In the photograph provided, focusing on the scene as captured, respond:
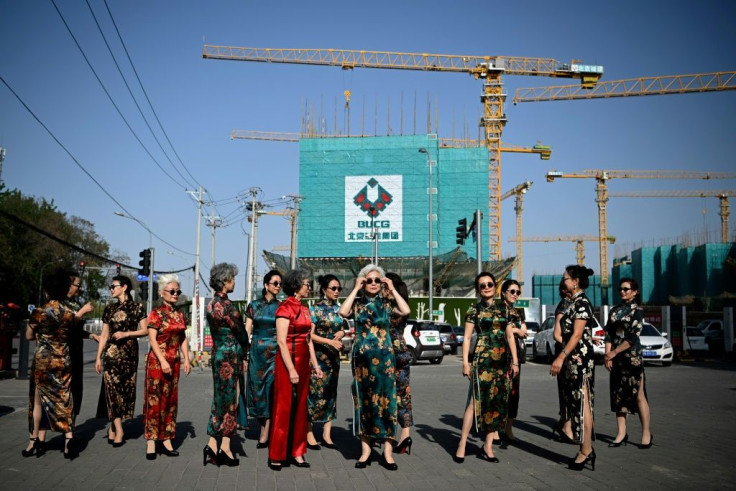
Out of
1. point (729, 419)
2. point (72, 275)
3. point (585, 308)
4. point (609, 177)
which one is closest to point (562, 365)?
point (585, 308)

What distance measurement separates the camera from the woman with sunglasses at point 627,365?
7.71 m

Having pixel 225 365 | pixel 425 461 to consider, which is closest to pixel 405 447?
pixel 425 461

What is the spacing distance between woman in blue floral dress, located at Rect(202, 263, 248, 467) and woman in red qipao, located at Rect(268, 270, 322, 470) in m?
0.46

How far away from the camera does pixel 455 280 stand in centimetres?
6369

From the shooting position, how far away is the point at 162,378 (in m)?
7.09

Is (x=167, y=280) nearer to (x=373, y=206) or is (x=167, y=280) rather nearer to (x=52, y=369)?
(x=52, y=369)

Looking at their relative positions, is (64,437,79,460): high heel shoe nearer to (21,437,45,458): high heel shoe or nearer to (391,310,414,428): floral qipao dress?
(21,437,45,458): high heel shoe

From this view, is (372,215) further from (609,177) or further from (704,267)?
(609,177)

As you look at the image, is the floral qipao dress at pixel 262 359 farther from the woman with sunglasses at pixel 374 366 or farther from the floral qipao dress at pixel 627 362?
the floral qipao dress at pixel 627 362

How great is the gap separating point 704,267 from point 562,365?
2794 inches

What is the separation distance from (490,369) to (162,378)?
321 cm

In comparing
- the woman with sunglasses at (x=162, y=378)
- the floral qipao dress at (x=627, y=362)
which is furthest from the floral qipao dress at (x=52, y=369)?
the floral qipao dress at (x=627, y=362)

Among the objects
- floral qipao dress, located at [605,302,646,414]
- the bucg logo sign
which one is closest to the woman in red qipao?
floral qipao dress, located at [605,302,646,414]

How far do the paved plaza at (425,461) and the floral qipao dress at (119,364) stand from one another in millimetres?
457
